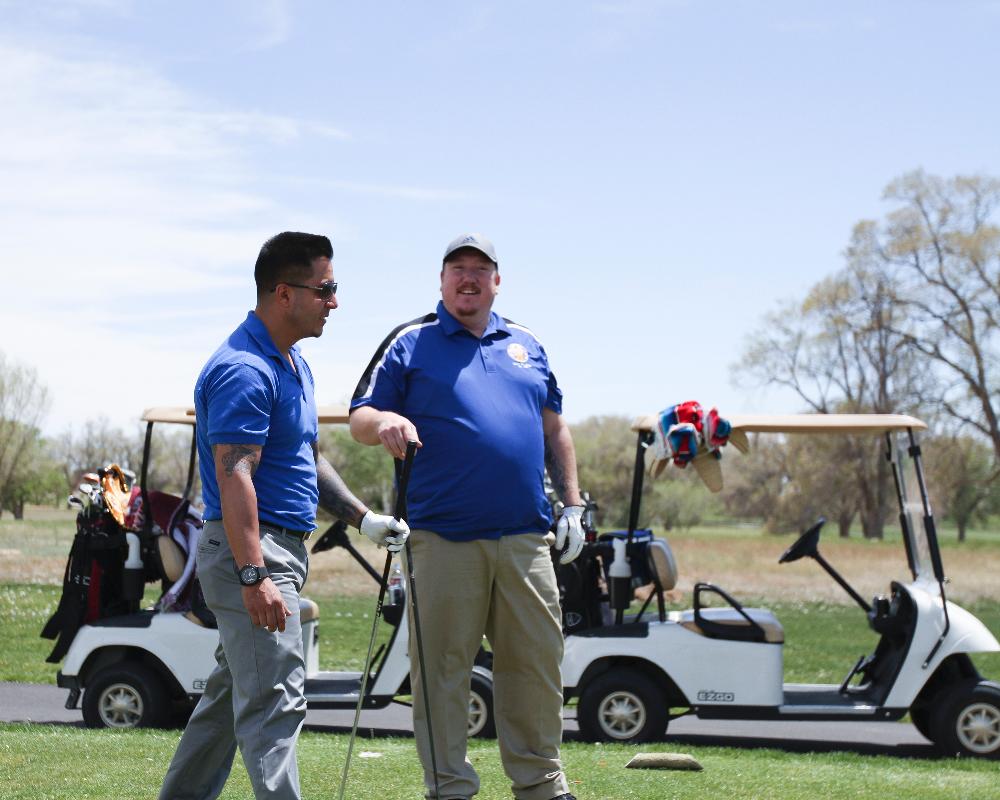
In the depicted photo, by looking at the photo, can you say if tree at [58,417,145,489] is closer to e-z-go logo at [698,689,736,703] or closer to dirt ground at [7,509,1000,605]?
dirt ground at [7,509,1000,605]

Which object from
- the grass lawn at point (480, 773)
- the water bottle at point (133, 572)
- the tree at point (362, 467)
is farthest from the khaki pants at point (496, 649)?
the tree at point (362, 467)

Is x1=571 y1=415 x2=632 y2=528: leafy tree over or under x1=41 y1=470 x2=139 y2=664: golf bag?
over

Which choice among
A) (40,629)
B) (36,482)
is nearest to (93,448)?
(36,482)

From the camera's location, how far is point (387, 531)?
4.04 metres

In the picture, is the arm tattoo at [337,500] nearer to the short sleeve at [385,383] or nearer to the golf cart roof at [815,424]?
the short sleeve at [385,383]

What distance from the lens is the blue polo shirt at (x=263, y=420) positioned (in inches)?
144

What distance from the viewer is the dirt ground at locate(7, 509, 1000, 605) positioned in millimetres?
20000

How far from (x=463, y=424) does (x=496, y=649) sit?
0.75 metres

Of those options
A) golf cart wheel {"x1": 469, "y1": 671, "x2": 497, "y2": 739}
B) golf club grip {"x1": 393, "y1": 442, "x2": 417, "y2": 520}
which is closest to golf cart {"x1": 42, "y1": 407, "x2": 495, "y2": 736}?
golf cart wheel {"x1": 469, "y1": 671, "x2": 497, "y2": 739}

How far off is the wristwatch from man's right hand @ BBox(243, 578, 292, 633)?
1 cm

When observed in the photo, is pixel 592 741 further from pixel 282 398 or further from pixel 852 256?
pixel 852 256

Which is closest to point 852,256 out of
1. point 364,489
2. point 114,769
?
point 364,489

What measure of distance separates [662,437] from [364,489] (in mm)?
39123

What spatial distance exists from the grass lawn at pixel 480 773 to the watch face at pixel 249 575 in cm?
170
